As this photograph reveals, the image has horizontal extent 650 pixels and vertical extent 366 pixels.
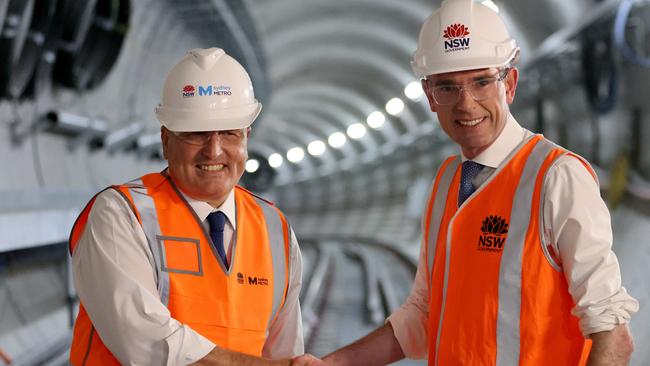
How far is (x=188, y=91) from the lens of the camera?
3244mm

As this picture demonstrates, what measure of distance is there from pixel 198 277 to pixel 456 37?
50.1 inches

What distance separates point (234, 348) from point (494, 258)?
989 mm

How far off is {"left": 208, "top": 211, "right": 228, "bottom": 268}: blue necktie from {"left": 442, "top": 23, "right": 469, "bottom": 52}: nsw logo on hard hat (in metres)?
1.05

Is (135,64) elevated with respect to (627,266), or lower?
elevated

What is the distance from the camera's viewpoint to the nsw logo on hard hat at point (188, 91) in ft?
10.6

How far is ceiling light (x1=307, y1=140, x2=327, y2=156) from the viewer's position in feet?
126

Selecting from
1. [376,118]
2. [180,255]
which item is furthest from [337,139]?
[180,255]

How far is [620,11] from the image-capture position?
9.09 meters

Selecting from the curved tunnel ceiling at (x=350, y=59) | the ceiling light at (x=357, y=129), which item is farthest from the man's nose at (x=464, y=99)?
the ceiling light at (x=357, y=129)

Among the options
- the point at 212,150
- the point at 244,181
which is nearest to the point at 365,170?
the point at 244,181

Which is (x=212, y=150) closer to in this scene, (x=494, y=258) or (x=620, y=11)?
(x=494, y=258)

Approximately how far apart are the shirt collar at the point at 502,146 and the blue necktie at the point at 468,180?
5 centimetres

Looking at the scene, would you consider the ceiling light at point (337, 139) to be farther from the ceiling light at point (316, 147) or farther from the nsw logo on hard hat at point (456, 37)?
the nsw logo on hard hat at point (456, 37)

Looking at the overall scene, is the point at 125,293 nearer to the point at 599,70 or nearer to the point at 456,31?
the point at 456,31
